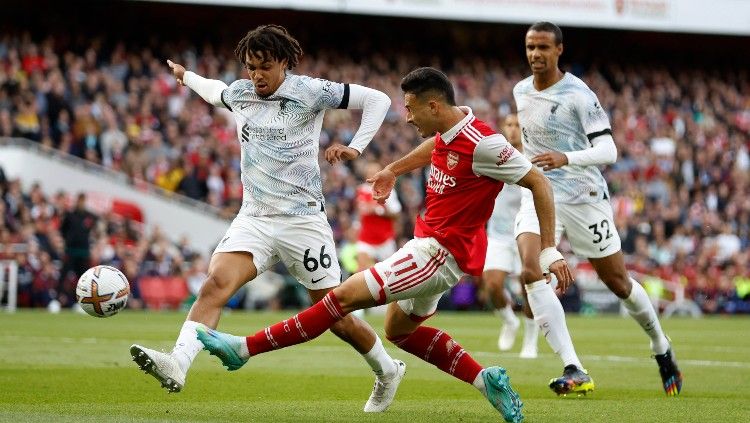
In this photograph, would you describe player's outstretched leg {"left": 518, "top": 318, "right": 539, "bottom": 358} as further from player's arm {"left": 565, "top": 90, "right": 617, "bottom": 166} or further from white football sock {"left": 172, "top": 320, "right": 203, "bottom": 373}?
white football sock {"left": 172, "top": 320, "right": 203, "bottom": 373}

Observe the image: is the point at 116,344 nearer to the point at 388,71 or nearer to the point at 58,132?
the point at 58,132

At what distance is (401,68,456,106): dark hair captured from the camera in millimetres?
7672

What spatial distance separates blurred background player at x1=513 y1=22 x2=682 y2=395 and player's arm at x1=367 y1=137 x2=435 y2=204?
164cm

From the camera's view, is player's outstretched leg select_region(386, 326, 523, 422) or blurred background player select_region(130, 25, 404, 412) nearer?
player's outstretched leg select_region(386, 326, 523, 422)

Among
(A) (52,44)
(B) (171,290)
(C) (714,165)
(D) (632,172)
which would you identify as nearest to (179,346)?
(B) (171,290)

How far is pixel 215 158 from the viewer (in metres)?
27.7

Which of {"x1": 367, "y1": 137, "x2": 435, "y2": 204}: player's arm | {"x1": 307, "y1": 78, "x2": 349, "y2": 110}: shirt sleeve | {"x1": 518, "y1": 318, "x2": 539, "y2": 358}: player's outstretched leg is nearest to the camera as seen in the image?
{"x1": 367, "y1": 137, "x2": 435, "y2": 204}: player's arm

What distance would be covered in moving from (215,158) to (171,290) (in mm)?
3985

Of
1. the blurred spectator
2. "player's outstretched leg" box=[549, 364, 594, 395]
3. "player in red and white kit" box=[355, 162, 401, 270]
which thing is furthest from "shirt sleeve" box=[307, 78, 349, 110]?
the blurred spectator

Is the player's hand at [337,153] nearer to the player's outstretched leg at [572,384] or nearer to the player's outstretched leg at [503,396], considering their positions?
the player's outstretched leg at [503,396]

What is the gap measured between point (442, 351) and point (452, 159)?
124cm

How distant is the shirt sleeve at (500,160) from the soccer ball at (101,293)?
2.83m

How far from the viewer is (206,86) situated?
29.1 ft

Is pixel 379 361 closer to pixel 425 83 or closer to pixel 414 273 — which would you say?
pixel 414 273
